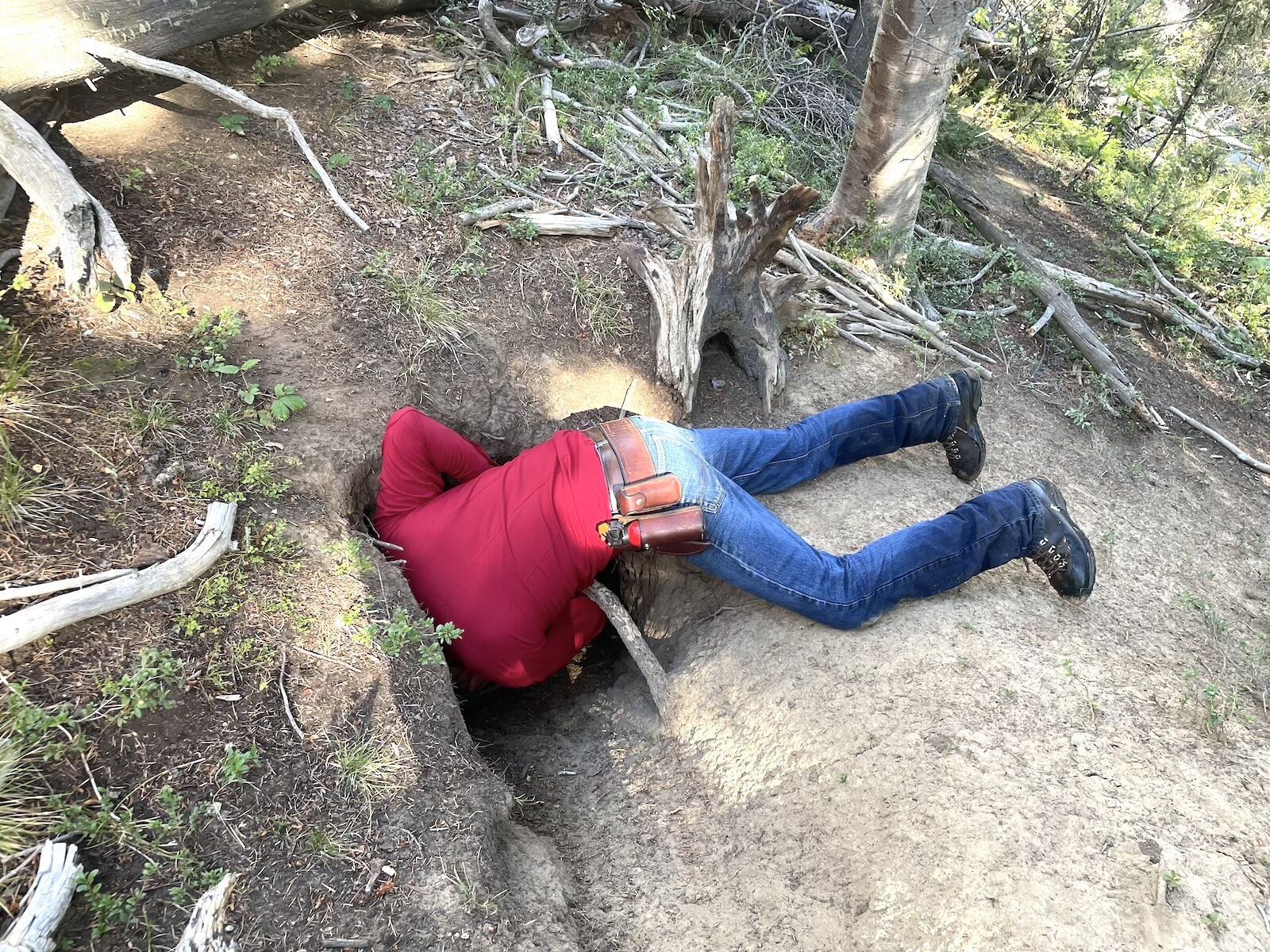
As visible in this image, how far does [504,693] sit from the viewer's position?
13.1 ft

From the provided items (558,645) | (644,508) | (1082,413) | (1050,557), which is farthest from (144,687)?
(1082,413)

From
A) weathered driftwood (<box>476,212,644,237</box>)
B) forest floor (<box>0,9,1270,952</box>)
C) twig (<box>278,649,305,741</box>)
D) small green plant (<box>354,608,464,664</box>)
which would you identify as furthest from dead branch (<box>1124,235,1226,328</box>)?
twig (<box>278,649,305,741</box>)

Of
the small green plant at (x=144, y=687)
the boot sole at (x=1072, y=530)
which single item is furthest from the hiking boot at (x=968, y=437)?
the small green plant at (x=144, y=687)

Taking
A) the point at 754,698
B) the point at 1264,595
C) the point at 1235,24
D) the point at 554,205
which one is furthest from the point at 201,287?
the point at 1235,24

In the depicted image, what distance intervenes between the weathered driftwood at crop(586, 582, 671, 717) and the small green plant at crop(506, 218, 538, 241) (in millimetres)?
2422

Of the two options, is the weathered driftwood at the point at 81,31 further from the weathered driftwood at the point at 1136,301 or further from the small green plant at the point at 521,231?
the weathered driftwood at the point at 1136,301

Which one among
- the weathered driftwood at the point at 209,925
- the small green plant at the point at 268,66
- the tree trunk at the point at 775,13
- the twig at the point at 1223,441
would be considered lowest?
the weathered driftwood at the point at 209,925

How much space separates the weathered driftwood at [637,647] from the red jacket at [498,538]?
18cm

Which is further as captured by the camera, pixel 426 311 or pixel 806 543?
pixel 426 311

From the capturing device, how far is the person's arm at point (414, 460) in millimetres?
3344

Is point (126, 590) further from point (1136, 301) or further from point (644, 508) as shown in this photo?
point (1136, 301)

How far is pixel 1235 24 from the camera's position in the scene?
675cm

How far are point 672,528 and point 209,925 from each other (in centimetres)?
194

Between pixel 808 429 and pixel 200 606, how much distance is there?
292cm
